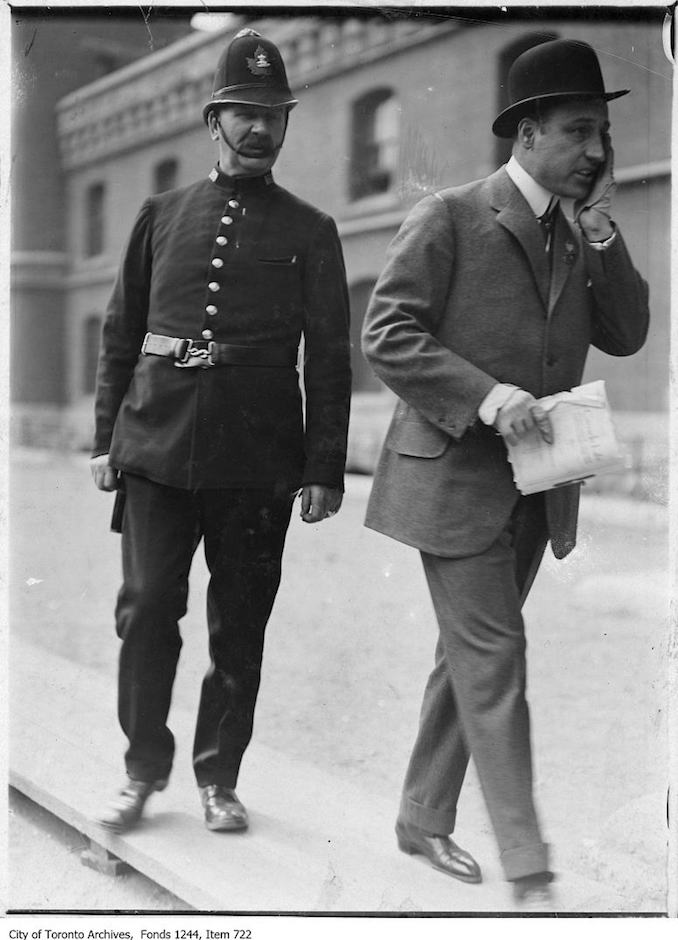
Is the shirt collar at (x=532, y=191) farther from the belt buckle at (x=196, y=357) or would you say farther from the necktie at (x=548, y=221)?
the belt buckle at (x=196, y=357)

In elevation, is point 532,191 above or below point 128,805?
above

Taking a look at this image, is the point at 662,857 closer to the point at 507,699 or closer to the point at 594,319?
the point at 507,699

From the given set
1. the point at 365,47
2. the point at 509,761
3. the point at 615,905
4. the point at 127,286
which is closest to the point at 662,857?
the point at 615,905

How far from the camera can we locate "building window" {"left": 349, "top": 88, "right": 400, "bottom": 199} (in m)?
3.63

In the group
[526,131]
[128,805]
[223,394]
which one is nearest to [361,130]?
[526,131]

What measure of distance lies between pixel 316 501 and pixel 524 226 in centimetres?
96

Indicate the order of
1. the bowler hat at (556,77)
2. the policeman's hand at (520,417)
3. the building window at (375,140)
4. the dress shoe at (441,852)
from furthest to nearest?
1. the building window at (375,140)
2. the dress shoe at (441,852)
3. the bowler hat at (556,77)
4. the policeman's hand at (520,417)

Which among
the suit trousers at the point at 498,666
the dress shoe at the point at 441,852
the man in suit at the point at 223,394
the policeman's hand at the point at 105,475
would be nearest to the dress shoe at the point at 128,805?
the man in suit at the point at 223,394

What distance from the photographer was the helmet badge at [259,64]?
3.28 m

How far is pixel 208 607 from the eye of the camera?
A: 3.42m

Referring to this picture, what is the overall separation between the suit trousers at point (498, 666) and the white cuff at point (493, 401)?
31 centimetres

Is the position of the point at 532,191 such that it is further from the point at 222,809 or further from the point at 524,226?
the point at 222,809

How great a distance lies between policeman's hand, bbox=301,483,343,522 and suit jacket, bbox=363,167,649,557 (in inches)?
11.3

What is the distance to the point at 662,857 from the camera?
11.0 feet
